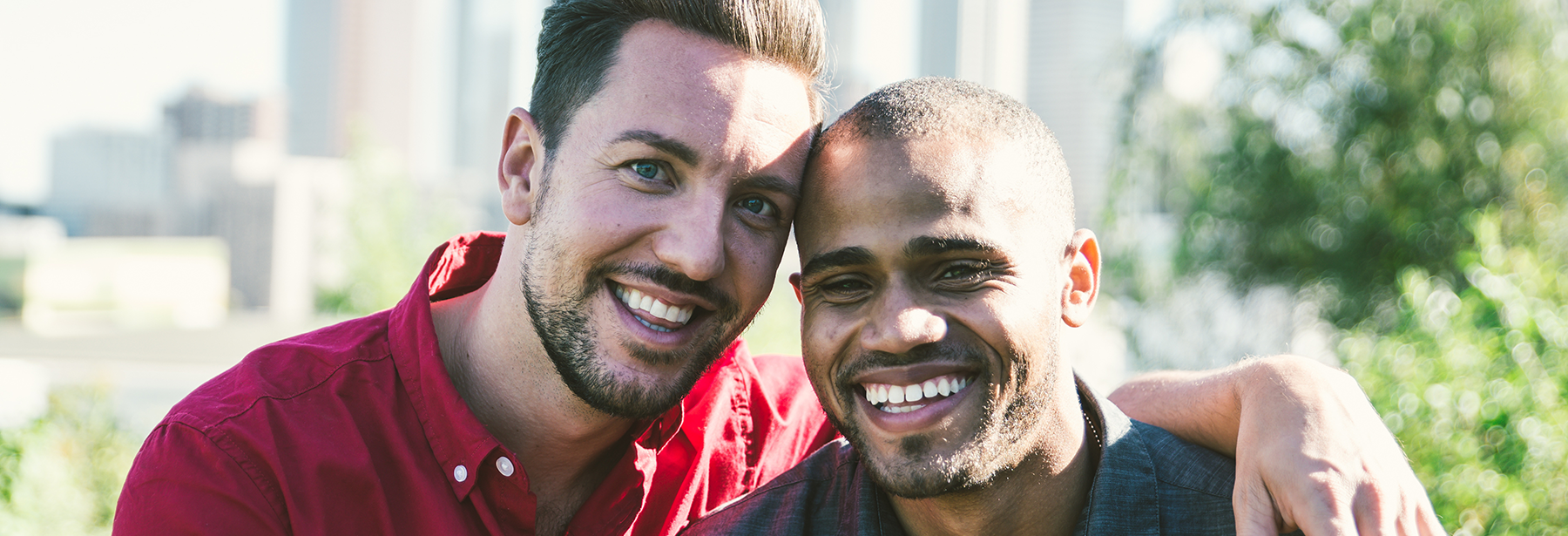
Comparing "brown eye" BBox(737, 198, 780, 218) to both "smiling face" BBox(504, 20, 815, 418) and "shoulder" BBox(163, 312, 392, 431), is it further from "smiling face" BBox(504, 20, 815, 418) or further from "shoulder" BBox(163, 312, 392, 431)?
"shoulder" BBox(163, 312, 392, 431)

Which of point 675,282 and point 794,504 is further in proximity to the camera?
point 794,504

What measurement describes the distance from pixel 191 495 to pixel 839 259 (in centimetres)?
143

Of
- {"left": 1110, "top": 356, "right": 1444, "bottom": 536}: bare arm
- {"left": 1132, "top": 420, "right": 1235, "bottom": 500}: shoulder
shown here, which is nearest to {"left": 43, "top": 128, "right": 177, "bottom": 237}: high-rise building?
{"left": 1132, "top": 420, "right": 1235, "bottom": 500}: shoulder

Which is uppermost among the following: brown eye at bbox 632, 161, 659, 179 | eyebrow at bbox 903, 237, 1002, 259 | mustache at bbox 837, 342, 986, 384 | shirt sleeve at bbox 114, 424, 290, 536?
brown eye at bbox 632, 161, 659, 179

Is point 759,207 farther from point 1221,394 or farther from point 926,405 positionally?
point 1221,394

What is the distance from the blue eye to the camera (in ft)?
7.97

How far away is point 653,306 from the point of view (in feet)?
7.77

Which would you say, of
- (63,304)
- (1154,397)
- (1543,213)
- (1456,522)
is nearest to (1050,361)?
(1154,397)

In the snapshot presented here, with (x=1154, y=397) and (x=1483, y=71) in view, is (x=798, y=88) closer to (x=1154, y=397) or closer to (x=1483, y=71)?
(x=1154, y=397)

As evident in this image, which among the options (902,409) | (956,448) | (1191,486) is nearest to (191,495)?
(902,409)

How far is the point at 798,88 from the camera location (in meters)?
2.60

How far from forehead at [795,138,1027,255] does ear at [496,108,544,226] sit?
79 centimetres

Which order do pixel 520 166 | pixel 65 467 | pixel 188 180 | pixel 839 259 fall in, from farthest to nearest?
pixel 188 180, pixel 65 467, pixel 520 166, pixel 839 259

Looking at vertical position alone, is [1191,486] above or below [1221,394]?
below
